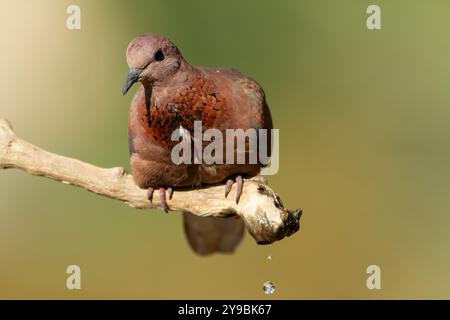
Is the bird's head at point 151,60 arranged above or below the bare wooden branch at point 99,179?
above

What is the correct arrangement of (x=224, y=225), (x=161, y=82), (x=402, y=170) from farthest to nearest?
(x=402, y=170)
(x=224, y=225)
(x=161, y=82)

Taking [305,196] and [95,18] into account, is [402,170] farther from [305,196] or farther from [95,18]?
[95,18]

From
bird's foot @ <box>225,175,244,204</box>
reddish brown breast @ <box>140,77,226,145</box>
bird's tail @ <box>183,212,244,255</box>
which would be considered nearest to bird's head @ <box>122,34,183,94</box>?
reddish brown breast @ <box>140,77,226,145</box>

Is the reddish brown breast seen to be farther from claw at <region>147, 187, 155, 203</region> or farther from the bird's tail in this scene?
the bird's tail

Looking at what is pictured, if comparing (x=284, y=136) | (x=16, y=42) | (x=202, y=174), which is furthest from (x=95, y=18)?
(x=202, y=174)

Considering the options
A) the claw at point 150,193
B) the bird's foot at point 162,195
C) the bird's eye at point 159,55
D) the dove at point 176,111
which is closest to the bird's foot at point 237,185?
the dove at point 176,111

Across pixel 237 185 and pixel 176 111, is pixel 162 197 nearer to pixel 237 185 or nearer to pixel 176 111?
pixel 237 185

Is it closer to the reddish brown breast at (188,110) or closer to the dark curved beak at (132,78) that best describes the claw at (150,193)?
the reddish brown breast at (188,110)

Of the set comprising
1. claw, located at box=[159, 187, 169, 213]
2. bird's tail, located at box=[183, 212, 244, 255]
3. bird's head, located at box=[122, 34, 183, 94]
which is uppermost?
bird's head, located at box=[122, 34, 183, 94]
